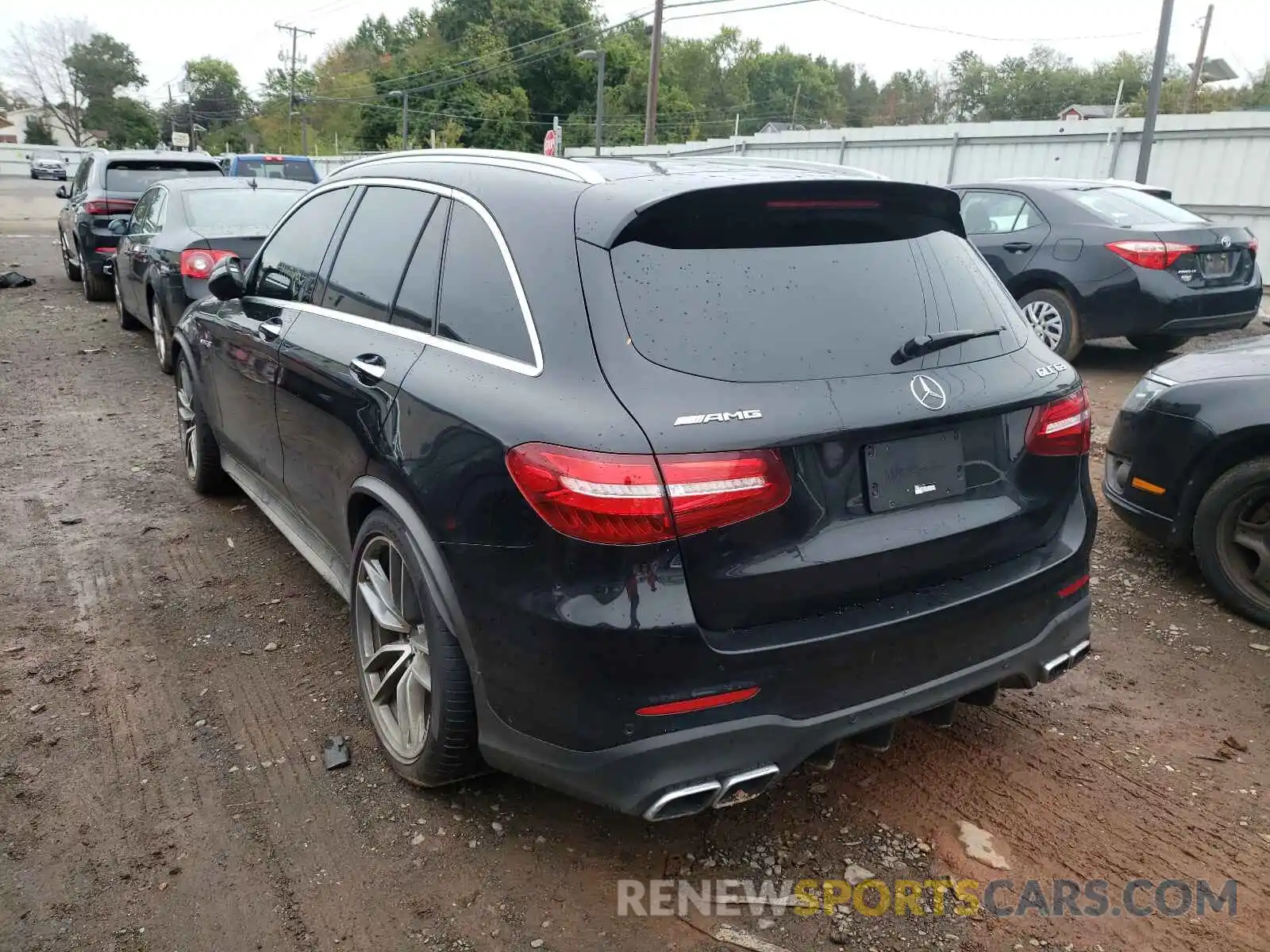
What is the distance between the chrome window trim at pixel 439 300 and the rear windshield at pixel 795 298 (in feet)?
0.86

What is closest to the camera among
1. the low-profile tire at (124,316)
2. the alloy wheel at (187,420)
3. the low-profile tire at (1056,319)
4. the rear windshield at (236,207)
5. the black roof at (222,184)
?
the alloy wheel at (187,420)

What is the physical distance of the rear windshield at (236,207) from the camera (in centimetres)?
833

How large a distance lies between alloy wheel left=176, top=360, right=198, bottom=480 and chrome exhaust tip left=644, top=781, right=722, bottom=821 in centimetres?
394

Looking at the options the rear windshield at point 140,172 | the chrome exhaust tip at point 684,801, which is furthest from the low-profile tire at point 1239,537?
the rear windshield at point 140,172

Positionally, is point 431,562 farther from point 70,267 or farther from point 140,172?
point 70,267

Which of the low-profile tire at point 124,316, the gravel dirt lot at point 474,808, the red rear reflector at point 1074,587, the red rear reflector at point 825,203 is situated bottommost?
the gravel dirt lot at point 474,808

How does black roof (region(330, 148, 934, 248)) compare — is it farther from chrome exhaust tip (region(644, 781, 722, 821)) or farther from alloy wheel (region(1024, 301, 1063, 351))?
alloy wheel (region(1024, 301, 1063, 351))

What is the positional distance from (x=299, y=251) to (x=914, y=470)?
2.74m

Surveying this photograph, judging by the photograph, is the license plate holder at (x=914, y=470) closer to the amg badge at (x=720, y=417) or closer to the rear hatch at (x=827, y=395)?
the rear hatch at (x=827, y=395)

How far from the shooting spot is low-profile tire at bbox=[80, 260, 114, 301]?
12.3 m

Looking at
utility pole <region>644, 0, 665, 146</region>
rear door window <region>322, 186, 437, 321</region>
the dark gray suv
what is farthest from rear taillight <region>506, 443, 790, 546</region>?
utility pole <region>644, 0, 665, 146</region>

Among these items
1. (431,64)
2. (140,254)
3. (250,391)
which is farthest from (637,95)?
(250,391)

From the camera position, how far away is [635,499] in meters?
2.11

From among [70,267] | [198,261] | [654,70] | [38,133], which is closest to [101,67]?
[38,133]
